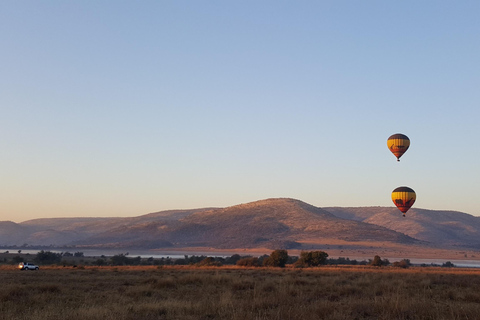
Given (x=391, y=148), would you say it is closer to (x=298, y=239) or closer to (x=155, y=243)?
(x=298, y=239)

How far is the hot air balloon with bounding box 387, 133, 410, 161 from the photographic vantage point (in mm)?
69188

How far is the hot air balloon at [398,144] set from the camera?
69.2 m

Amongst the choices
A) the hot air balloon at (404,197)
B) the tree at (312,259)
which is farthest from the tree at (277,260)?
the hot air balloon at (404,197)

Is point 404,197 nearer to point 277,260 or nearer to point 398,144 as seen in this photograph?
point 398,144

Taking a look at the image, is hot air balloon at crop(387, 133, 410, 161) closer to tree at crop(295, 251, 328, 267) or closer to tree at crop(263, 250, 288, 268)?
tree at crop(295, 251, 328, 267)

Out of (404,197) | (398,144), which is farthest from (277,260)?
(398,144)

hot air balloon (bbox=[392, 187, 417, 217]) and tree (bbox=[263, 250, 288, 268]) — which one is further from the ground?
hot air balloon (bbox=[392, 187, 417, 217])

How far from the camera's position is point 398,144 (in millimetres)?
69312

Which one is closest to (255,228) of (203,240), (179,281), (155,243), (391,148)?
(203,240)

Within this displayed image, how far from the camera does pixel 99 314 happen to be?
13.6 metres

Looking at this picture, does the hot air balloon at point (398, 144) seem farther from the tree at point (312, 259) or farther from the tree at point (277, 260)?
the tree at point (277, 260)

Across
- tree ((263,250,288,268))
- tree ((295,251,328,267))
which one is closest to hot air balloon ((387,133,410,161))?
tree ((295,251,328,267))

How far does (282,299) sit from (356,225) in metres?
185

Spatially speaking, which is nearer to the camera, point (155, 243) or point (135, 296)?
point (135, 296)
